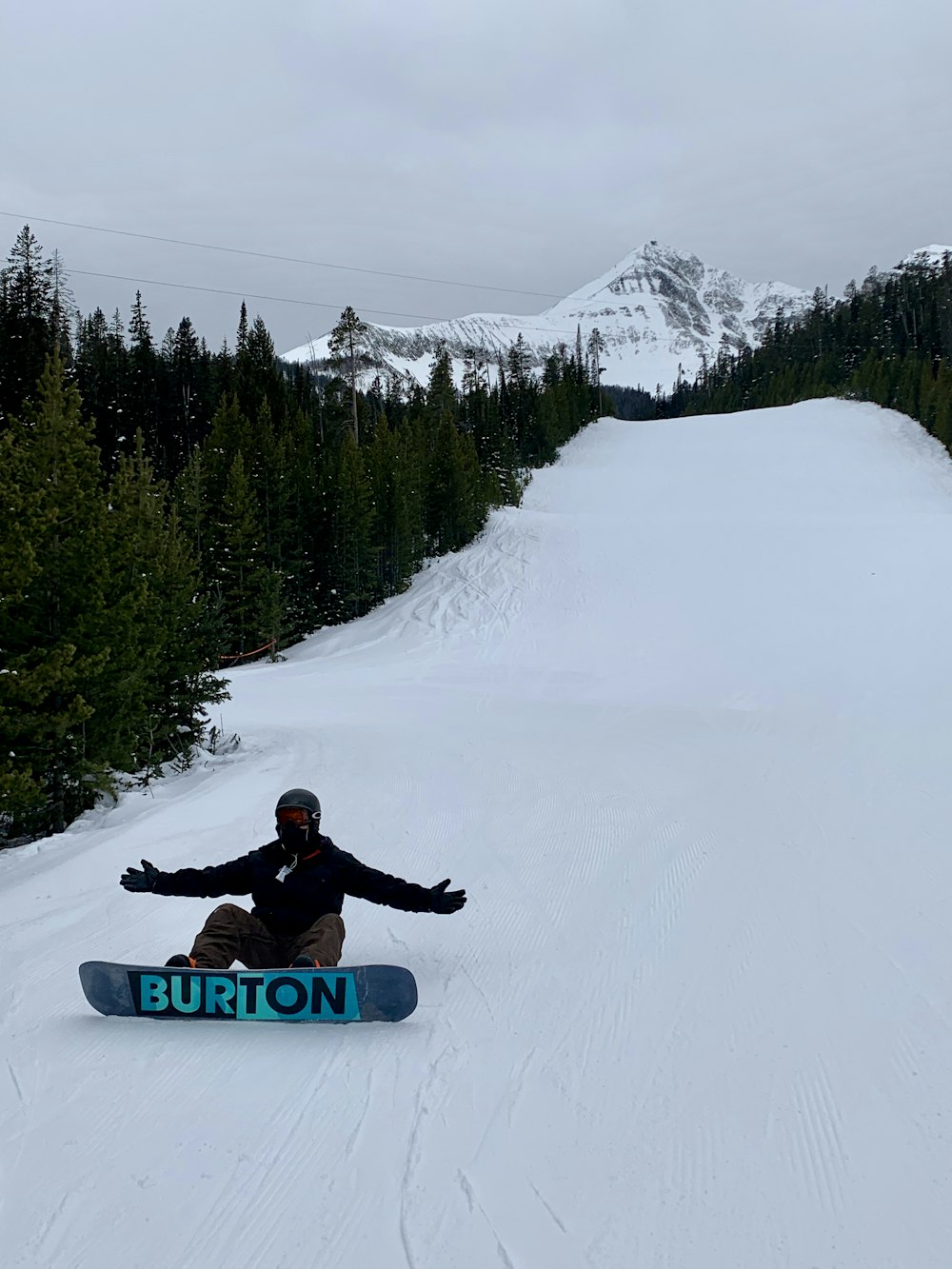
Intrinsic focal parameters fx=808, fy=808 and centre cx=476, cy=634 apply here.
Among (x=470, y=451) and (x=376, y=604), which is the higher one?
(x=470, y=451)

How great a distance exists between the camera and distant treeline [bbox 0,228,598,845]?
9.82 metres

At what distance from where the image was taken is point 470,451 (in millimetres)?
42562

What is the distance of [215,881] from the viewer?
4910 millimetres

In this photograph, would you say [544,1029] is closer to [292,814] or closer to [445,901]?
[445,901]

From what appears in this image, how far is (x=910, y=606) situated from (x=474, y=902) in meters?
20.5

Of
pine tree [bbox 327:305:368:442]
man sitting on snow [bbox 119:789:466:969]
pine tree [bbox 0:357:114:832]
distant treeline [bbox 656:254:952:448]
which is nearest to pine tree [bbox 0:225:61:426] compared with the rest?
pine tree [bbox 327:305:368:442]

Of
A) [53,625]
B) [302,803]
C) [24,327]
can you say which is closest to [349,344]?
[24,327]

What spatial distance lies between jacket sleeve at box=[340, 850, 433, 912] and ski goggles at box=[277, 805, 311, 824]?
45 cm

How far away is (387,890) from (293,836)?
65 cm

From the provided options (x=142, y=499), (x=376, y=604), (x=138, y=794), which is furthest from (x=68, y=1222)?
(x=376, y=604)

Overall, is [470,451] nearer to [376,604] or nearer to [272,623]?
[376,604]

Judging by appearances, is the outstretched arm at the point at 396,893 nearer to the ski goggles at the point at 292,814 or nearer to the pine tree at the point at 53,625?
the ski goggles at the point at 292,814

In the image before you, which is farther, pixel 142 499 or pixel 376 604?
pixel 376 604

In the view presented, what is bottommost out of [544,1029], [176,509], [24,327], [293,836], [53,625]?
[544,1029]
